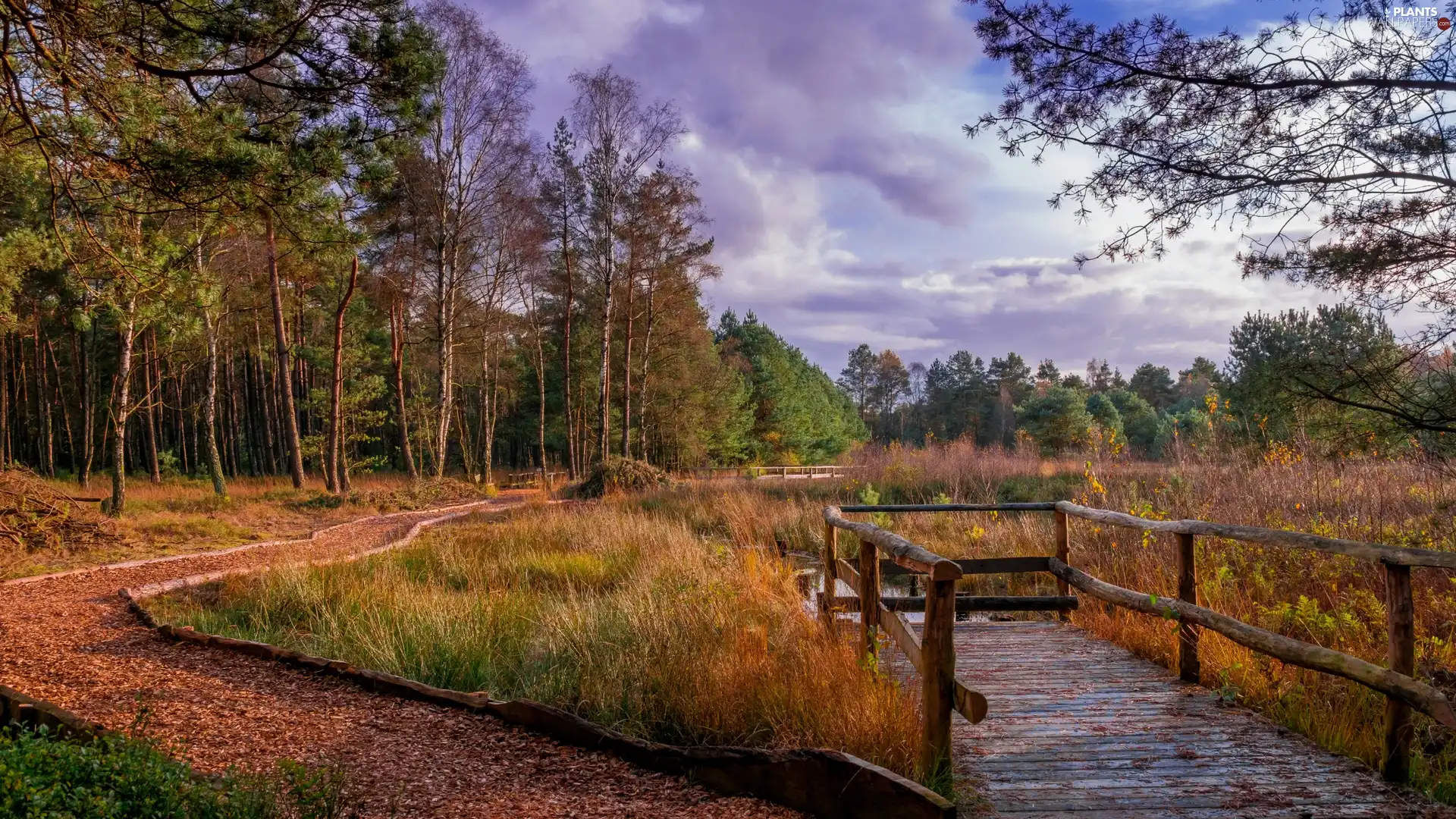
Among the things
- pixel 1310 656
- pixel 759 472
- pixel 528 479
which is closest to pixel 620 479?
pixel 759 472

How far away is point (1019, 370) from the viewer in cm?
6812

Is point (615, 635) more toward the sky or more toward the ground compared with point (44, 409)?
more toward the ground

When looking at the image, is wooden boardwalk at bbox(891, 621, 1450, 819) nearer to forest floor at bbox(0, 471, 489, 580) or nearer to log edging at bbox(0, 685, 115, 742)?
log edging at bbox(0, 685, 115, 742)

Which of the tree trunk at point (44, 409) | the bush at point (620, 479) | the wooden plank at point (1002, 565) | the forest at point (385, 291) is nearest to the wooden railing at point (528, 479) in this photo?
the forest at point (385, 291)

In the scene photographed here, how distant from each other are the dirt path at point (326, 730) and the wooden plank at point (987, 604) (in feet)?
8.27

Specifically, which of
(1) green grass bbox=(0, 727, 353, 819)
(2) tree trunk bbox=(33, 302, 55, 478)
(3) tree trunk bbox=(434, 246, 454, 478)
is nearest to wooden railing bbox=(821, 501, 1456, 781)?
(1) green grass bbox=(0, 727, 353, 819)

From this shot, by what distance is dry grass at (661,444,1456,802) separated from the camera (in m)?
3.81

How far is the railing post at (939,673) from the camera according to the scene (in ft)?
9.47

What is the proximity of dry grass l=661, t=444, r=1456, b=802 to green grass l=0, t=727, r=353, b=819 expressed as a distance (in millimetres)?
4199

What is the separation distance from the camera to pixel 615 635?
195 inches

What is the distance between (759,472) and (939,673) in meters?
20.5

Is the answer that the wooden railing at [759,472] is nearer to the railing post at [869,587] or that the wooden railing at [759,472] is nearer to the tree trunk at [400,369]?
the tree trunk at [400,369]

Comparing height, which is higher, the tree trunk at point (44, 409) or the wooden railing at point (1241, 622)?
the tree trunk at point (44, 409)

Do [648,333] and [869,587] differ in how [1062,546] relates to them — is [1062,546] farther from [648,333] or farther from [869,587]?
[648,333]
